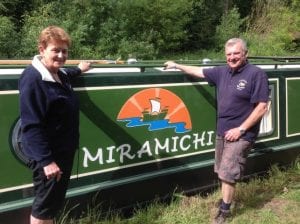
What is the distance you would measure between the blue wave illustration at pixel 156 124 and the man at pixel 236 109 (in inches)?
15.0

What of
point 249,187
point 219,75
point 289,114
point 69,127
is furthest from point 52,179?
point 289,114

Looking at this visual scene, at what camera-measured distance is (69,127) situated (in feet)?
10.3

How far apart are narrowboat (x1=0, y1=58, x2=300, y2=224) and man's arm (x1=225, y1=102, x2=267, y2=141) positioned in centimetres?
56

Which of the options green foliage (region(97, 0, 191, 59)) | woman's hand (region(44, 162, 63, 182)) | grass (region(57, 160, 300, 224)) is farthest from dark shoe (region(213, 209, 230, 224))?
green foliage (region(97, 0, 191, 59))

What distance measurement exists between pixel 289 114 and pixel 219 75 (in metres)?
1.69

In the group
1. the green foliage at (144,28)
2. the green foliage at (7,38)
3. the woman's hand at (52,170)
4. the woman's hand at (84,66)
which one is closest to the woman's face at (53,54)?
the woman's hand at (52,170)

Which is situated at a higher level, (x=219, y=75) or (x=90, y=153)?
(x=219, y=75)

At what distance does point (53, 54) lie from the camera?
10.0 ft

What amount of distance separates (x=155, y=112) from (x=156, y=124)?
0.11m

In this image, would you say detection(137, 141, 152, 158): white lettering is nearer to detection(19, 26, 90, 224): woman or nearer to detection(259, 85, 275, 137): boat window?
detection(19, 26, 90, 224): woman

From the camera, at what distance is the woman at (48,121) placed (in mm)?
2967

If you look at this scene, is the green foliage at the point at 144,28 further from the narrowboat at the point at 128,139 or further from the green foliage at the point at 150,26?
the narrowboat at the point at 128,139

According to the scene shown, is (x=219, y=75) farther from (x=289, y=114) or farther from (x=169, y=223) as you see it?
(x=289, y=114)

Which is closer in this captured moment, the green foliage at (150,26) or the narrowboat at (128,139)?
the narrowboat at (128,139)
